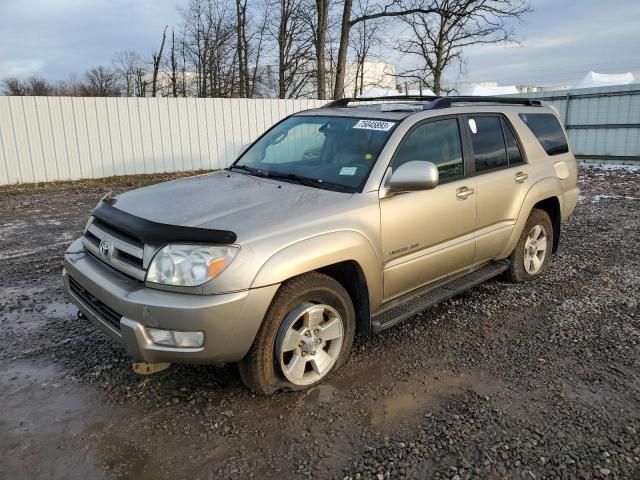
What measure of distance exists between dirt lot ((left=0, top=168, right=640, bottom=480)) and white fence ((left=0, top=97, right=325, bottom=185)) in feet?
30.7

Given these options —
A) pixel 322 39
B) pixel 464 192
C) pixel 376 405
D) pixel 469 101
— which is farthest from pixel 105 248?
pixel 322 39

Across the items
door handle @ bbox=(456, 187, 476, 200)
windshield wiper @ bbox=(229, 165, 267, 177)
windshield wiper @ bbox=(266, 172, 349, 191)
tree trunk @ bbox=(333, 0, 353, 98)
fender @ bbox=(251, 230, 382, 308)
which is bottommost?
fender @ bbox=(251, 230, 382, 308)

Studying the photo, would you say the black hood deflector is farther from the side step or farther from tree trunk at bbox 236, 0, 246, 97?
tree trunk at bbox 236, 0, 246, 97

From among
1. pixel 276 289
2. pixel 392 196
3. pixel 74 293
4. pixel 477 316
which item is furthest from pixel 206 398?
pixel 477 316

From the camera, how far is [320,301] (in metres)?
3.26

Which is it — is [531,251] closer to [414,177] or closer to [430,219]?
[430,219]

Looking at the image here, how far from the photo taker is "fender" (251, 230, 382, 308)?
9.48ft

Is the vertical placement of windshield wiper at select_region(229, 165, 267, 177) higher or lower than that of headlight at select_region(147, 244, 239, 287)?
higher

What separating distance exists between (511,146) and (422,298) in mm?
1909

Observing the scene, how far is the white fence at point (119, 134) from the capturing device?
12.6m

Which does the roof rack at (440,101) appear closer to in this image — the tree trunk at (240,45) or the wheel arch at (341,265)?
the wheel arch at (341,265)

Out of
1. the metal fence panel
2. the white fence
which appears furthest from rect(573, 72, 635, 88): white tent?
the white fence

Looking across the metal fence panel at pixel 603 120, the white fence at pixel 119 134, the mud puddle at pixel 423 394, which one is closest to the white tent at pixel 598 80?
the metal fence panel at pixel 603 120

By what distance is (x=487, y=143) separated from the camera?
459cm
